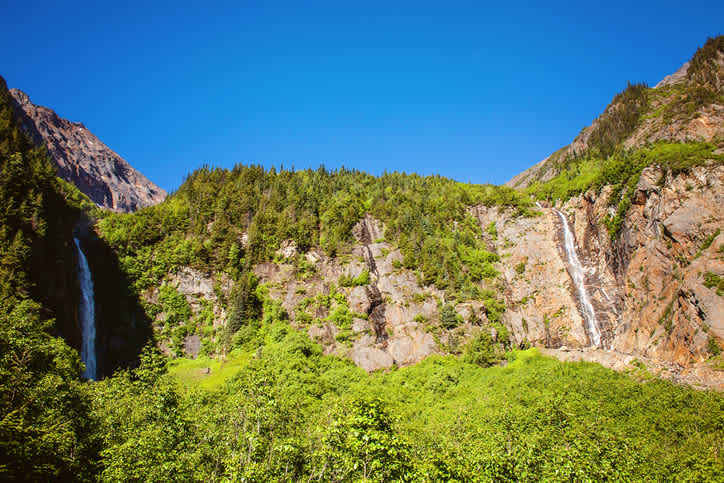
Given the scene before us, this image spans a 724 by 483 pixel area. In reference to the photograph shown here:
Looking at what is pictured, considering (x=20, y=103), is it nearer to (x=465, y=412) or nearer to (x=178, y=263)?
(x=178, y=263)

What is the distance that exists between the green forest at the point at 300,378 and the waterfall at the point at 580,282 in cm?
1106

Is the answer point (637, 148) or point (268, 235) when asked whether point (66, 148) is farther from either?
point (637, 148)

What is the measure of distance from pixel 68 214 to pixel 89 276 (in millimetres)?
13958

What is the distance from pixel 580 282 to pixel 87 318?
9548 cm

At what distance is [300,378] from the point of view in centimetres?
5181

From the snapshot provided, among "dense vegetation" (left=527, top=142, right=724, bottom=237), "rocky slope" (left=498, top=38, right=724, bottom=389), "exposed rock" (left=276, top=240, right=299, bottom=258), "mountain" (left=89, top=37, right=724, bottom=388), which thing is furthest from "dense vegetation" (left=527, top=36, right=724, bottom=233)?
"exposed rock" (left=276, top=240, right=299, bottom=258)

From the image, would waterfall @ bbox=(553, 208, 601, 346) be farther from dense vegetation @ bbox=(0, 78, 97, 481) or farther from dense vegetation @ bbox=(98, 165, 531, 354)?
dense vegetation @ bbox=(0, 78, 97, 481)

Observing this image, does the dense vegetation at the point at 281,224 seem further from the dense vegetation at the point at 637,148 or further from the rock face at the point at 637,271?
the dense vegetation at the point at 637,148

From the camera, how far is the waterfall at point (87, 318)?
5847 centimetres

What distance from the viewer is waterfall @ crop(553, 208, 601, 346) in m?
65.5

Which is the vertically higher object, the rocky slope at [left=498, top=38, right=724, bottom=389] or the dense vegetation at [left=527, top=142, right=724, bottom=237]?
the dense vegetation at [left=527, top=142, right=724, bottom=237]

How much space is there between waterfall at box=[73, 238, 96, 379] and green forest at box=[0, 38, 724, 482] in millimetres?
6917

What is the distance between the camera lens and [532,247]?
268 feet

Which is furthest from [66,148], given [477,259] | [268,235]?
[477,259]
